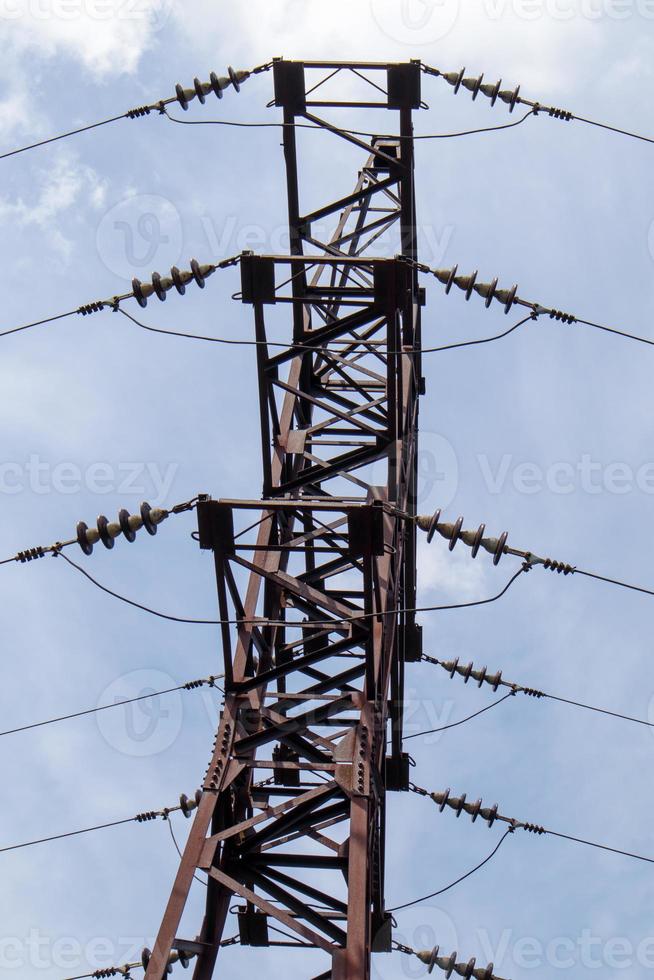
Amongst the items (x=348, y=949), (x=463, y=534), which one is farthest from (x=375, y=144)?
(x=348, y=949)

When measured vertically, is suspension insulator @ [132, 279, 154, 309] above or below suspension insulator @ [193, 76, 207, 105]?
below

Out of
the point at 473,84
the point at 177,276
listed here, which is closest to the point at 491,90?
the point at 473,84

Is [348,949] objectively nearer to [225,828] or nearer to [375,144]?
[225,828]

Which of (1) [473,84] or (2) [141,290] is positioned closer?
(2) [141,290]

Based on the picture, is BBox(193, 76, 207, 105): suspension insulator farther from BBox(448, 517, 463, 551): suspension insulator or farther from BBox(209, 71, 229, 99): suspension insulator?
BBox(448, 517, 463, 551): suspension insulator

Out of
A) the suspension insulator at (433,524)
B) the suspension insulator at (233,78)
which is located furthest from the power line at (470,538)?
the suspension insulator at (233,78)

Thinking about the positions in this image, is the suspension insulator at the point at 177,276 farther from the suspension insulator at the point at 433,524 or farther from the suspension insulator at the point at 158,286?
the suspension insulator at the point at 433,524

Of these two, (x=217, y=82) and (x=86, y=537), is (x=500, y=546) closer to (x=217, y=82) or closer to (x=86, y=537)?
(x=86, y=537)

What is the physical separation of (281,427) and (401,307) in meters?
1.99

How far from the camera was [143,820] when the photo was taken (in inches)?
590

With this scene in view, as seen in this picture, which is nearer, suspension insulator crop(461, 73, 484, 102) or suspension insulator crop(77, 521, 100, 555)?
suspension insulator crop(77, 521, 100, 555)

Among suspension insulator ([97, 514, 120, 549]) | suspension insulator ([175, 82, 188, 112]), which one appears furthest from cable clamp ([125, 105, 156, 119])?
suspension insulator ([97, 514, 120, 549])

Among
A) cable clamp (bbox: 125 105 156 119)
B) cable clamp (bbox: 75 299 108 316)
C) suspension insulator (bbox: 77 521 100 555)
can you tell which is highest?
cable clamp (bbox: 125 105 156 119)

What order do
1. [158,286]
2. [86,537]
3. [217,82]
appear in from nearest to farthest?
[86,537], [158,286], [217,82]
